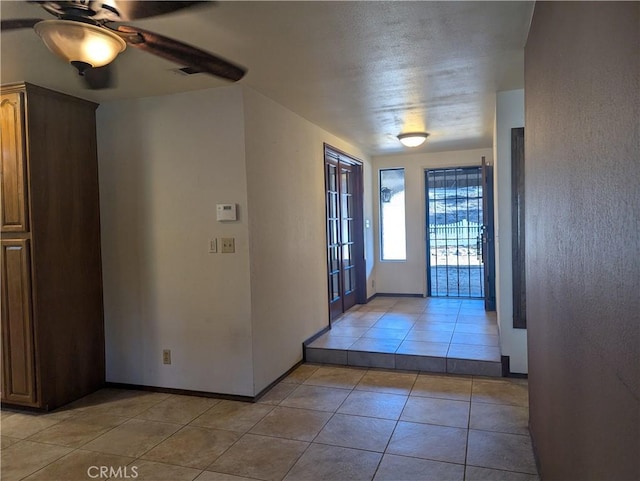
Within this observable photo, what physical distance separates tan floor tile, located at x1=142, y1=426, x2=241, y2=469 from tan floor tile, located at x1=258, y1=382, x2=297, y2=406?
1.63 feet

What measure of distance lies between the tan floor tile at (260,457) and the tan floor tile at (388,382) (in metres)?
0.96

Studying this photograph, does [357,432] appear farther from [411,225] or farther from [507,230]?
[411,225]

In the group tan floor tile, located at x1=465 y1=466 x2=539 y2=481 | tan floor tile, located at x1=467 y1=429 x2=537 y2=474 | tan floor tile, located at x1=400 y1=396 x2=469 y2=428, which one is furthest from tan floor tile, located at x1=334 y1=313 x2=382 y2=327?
tan floor tile, located at x1=465 y1=466 x2=539 y2=481

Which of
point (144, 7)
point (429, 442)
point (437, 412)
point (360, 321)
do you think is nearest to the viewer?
point (144, 7)

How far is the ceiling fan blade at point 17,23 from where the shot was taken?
164 cm

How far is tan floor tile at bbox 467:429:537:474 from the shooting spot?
2.26 meters

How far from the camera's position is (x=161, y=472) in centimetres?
231

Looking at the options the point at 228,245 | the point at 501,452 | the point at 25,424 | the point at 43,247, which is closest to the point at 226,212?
the point at 228,245

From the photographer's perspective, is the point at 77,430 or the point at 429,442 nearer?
the point at 429,442

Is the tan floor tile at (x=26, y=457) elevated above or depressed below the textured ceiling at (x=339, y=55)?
below

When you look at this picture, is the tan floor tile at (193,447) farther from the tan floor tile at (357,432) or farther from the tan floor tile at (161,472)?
the tan floor tile at (357,432)

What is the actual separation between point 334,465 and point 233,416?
35.8 inches

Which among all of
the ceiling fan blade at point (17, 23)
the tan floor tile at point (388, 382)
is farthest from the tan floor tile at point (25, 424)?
the ceiling fan blade at point (17, 23)

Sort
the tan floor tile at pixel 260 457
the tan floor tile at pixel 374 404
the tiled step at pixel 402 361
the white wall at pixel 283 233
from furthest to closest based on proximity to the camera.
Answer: the tiled step at pixel 402 361
the white wall at pixel 283 233
the tan floor tile at pixel 374 404
the tan floor tile at pixel 260 457
